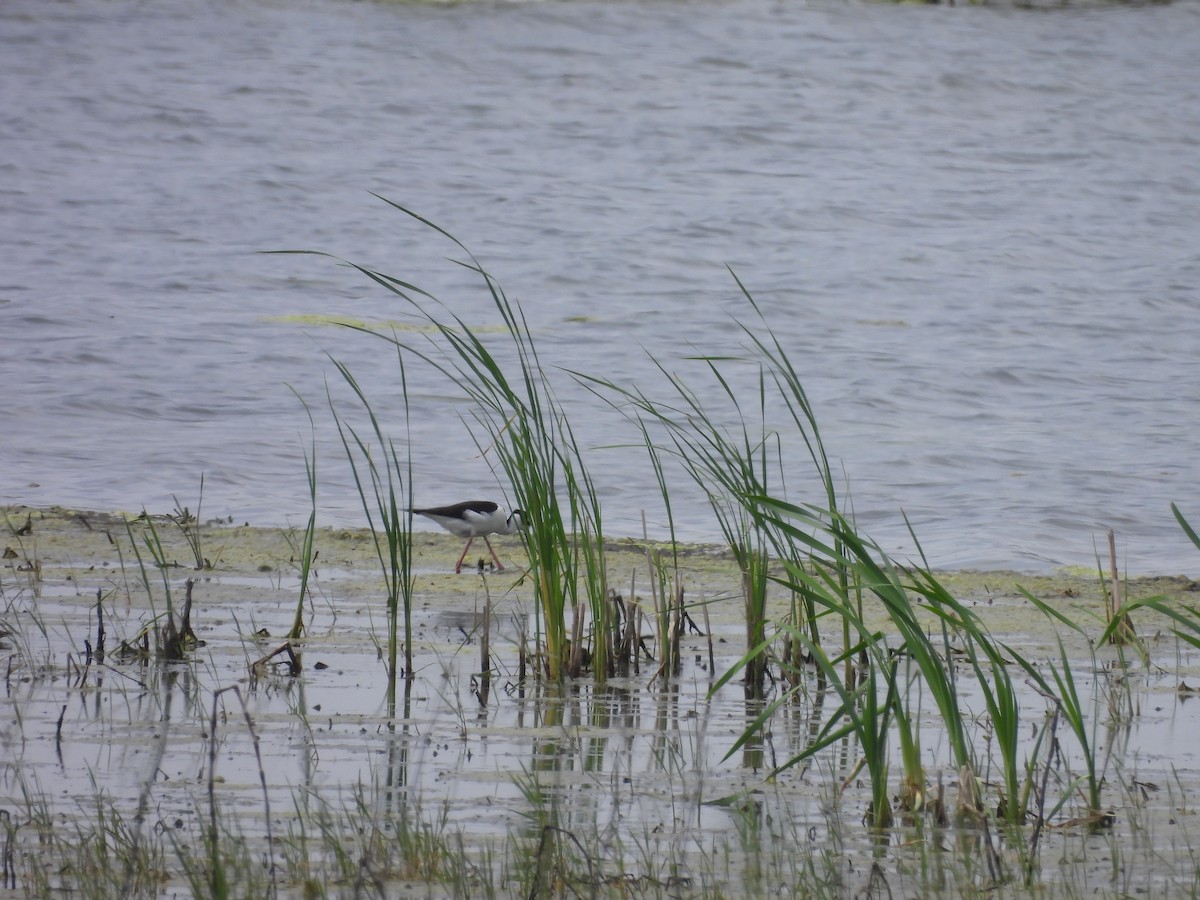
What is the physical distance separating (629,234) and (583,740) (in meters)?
14.1

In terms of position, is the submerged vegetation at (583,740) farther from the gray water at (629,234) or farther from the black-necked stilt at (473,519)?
the gray water at (629,234)

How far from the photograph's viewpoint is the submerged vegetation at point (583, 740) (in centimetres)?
281

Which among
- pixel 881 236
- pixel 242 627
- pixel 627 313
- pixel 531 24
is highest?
pixel 531 24

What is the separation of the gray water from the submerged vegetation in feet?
5.30

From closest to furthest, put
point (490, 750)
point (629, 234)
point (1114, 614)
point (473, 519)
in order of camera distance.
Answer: point (490, 750)
point (1114, 614)
point (473, 519)
point (629, 234)

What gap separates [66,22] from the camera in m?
24.3

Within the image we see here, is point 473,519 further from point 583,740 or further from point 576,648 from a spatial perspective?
point 583,740

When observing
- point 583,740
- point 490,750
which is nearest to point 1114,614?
point 583,740

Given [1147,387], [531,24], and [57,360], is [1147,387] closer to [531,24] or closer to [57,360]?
[57,360]

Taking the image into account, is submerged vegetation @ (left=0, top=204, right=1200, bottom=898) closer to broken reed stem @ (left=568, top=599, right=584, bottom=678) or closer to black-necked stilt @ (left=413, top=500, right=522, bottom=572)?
broken reed stem @ (left=568, top=599, right=584, bottom=678)

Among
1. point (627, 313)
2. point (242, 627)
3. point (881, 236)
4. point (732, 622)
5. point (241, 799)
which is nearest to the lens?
point (241, 799)

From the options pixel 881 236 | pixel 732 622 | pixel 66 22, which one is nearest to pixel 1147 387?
pixel 881 236

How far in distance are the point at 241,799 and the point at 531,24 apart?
73.9 feet

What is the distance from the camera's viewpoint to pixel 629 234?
17578mm
